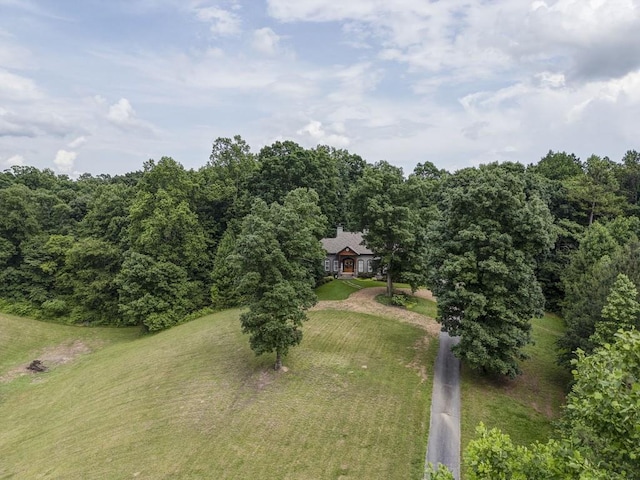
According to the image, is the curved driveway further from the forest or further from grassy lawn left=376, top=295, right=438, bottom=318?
grassy lawn left=376, top=295, right=438, bottom=318

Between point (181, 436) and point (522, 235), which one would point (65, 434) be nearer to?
point (181, 436)

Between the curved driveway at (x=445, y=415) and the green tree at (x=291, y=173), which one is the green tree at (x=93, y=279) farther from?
the curved driveway at (x=445, y=415)

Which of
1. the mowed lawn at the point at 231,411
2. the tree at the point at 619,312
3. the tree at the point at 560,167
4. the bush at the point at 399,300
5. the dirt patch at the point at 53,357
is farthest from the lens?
the tree at the point at 560,167

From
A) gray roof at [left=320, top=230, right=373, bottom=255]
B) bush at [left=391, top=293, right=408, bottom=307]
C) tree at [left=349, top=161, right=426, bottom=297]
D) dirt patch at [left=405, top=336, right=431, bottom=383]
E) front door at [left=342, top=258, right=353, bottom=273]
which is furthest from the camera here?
front door at [left=342, top=258, right=353, bottom=273]

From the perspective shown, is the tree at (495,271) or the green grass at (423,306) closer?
the tree at (495,271)

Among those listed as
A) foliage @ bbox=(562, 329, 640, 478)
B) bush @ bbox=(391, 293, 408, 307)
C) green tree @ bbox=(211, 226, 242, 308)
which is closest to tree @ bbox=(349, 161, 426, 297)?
bush @ bbox=(391, 293, 408, 307)

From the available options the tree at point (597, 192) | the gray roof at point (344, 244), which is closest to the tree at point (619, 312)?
the gray roof at point (344, 244)

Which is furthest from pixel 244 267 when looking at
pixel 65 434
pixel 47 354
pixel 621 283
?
pixel 47 354
